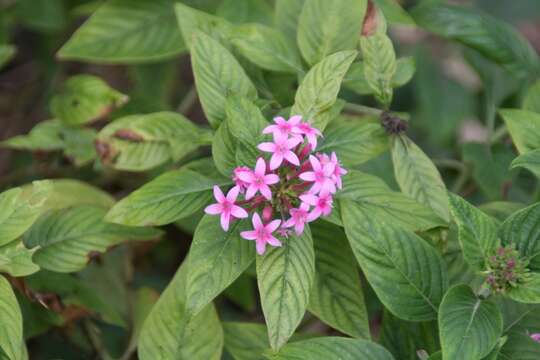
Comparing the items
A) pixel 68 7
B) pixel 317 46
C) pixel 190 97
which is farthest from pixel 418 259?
pixel 68 7

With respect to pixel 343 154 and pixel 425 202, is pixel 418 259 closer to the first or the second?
pixel 425 202

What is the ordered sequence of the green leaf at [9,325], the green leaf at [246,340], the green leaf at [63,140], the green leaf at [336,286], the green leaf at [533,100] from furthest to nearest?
the green leaf at [63,140], the green leaf at [533,100], the green leaf at [246,340], the green leaf at [336,286], the green leaf at [9,325]

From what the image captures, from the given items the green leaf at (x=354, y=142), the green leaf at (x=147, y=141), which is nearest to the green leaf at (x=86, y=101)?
the green leaf at (x=147, y=141)

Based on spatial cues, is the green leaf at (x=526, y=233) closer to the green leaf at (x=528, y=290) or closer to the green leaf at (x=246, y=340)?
the green leaf at (x=528, y=290)

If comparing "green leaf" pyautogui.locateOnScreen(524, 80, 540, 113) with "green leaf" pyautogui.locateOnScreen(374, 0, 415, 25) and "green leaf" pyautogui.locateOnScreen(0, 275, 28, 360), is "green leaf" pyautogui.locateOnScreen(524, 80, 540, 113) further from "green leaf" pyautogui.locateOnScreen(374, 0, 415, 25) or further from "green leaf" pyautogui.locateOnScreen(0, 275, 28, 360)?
"green leaf" pyautogui.locateOnScreen(0, 275, 28, 360)

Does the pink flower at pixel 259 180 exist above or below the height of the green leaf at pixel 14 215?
above

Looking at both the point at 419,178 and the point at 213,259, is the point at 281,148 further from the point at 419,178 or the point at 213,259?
the point at 419,178

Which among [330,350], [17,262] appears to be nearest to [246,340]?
[330,350]
